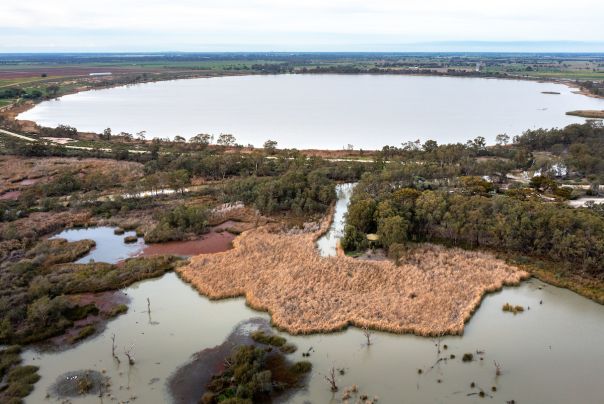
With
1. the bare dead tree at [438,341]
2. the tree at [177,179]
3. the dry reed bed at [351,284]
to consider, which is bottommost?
the bare dead tree at [438,341]

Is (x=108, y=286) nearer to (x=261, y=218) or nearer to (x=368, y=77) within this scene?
(x=261, y=218)

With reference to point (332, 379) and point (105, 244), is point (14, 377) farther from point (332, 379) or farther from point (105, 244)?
point (105, 244)

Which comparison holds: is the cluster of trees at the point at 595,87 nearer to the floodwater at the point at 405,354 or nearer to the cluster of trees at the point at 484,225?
the cluster of trees at the point at 484,225

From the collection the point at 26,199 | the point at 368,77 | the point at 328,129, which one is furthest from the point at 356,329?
the point at 368,77

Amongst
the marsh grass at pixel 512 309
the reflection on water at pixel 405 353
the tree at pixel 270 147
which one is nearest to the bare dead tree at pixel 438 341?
the reflection on water at pixel 405 353

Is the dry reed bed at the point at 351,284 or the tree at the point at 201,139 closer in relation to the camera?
the dry reed bed at the point at 351,284

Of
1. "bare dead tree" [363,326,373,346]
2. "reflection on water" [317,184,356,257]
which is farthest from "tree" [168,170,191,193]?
"bare dead tree" [363,326,373,346]

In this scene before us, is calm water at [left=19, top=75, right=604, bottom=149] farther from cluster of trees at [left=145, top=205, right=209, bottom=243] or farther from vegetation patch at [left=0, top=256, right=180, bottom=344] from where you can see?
vegetation patch at [left=0, top=256, right=180, bottom=344]
